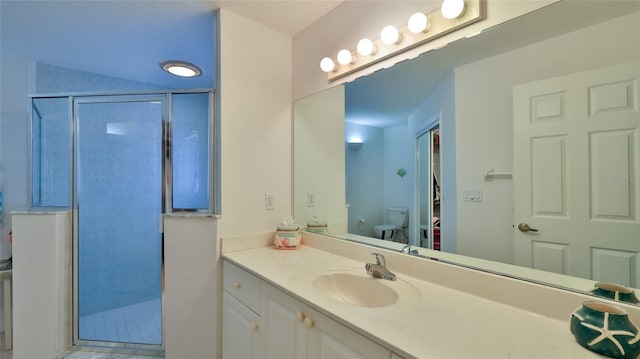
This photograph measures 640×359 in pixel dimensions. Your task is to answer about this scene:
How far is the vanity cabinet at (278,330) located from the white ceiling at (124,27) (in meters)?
1.54

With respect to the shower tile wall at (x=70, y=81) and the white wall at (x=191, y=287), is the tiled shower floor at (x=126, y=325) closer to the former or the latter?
the white wall at (x=191, y=287)

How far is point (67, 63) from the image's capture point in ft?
7.75

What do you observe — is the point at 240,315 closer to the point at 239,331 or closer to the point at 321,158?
the point at 239,331

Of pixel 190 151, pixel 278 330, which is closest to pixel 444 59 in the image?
pixel 278 330

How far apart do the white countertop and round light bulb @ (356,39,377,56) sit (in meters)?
1.14

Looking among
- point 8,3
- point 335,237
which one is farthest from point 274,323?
point 8,3

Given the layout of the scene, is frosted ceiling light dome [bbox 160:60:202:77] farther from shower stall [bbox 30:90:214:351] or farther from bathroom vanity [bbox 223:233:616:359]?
bathroom vanity [bbox 223:233:616:359]

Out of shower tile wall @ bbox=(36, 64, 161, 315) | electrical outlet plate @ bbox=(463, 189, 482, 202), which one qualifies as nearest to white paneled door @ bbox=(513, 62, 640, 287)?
electrical outlet plate @ bbox=(463, 189, 482, 202)

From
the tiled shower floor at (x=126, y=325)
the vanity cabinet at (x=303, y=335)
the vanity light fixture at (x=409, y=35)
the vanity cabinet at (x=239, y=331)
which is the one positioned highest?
the vanity light fixture at (x=409, y=35)

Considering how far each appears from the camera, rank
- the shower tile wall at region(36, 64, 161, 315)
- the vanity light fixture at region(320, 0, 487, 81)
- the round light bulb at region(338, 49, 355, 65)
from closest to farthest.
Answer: the vanity light fixture at region(320, 0, 487, 81), the round light bulb at region(338, 49, 355, 65), the shower tile wall at region(36, 64, 161, 315)

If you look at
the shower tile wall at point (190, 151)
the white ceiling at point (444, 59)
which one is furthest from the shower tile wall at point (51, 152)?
→ the white ceiling at point (444, 59)

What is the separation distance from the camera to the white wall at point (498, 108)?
0.82 metres

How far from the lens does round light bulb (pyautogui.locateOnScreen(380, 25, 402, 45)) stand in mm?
1279

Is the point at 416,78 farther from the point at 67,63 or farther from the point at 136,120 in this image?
the point at 67,63
